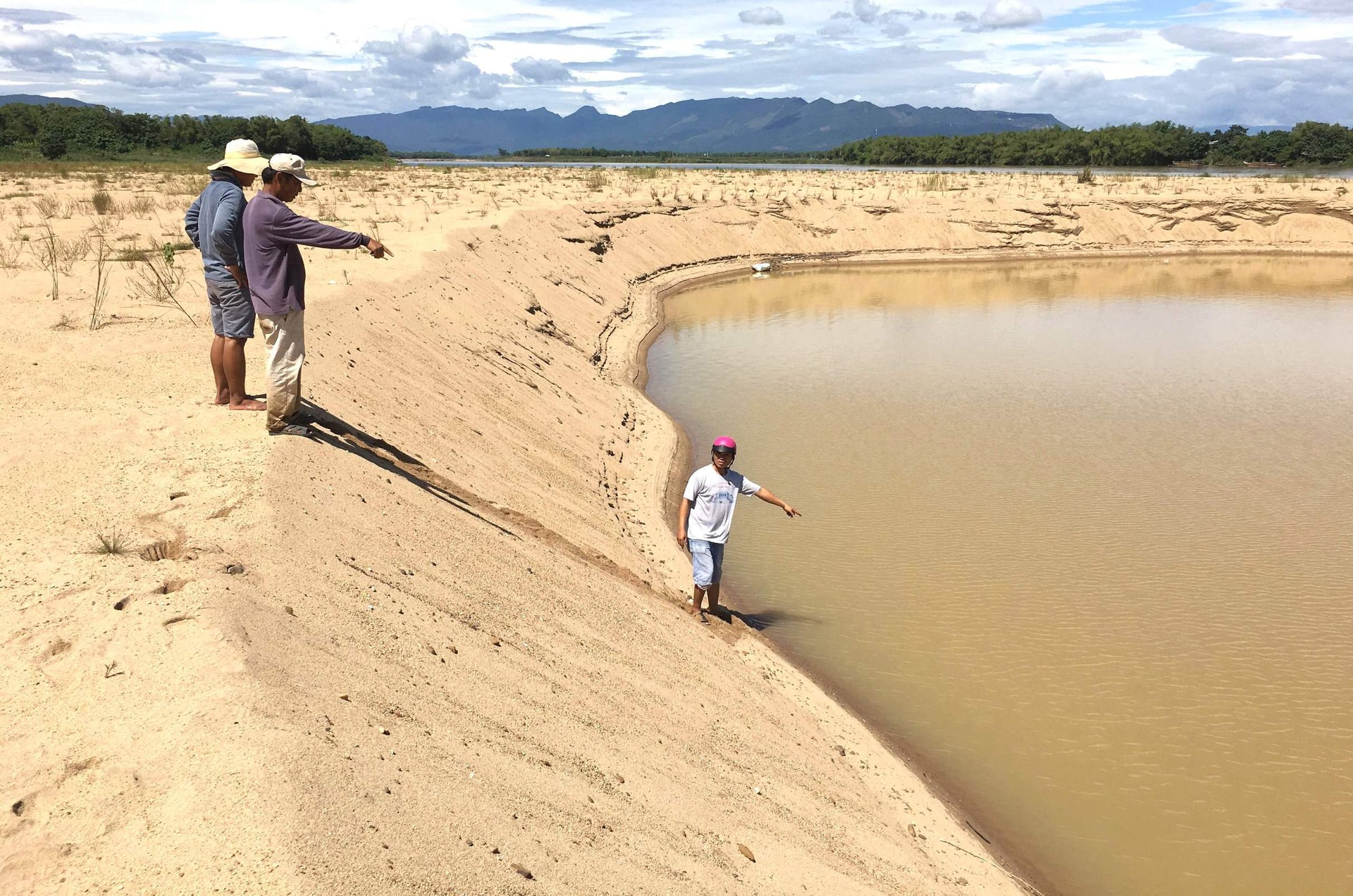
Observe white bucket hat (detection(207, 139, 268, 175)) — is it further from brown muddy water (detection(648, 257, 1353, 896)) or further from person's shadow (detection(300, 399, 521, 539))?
brown muddy water (detection(648, 257, 1353, 896))

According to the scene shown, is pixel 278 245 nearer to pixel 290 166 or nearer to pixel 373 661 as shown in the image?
pixel 290 166

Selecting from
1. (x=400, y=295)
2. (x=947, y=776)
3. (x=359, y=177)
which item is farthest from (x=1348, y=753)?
(x=359, y=177)

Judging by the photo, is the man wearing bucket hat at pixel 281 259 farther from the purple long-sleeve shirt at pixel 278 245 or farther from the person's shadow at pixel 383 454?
the person's shadow at pixel 383 454

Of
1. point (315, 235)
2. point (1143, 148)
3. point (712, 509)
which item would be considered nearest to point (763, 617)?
point (712, 509)

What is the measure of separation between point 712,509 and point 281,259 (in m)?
3.32

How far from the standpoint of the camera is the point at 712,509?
260 inches

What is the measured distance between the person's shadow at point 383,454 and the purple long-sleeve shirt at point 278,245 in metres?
1.04

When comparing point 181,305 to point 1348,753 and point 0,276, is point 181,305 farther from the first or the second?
point 1348,753

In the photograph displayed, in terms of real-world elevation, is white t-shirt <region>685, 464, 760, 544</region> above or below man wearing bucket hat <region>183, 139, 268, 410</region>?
below

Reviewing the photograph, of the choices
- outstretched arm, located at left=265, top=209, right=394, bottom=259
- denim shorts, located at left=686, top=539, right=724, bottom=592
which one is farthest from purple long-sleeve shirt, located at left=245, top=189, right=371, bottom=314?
denim shorts, located at left=686, top=539, right=724, bottom=592

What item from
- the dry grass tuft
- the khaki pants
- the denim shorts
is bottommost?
the denim shorts

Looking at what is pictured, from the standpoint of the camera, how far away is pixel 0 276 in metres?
10.9

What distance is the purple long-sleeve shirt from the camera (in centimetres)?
538

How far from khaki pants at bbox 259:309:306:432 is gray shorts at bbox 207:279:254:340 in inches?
17.4
